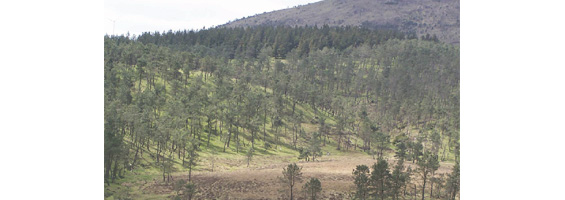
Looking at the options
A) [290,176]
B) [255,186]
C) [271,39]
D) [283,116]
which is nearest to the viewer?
[290,176]

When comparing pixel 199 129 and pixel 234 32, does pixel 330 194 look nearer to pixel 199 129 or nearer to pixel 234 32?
pixel 199 129

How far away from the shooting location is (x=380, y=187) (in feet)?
105

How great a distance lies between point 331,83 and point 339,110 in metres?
29.2

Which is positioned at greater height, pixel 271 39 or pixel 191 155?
pixel 271 39

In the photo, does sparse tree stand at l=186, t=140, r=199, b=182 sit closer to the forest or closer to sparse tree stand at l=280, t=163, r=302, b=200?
the forest

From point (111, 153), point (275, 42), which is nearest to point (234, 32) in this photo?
point (275, 42)

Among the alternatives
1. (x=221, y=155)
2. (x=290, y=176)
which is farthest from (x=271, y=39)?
(x=290, y=176)

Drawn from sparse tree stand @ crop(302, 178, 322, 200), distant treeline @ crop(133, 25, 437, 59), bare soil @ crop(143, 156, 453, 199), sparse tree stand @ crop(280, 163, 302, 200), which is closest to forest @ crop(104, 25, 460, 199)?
sparse tree stand @ crop(302, 178, 322, 200)

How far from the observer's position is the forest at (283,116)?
39.4 meters

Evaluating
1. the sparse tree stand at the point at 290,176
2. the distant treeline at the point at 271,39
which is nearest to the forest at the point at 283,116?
the sparse tree stand at the point at 290,176

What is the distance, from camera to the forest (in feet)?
129

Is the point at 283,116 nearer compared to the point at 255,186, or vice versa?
the point at 255,186

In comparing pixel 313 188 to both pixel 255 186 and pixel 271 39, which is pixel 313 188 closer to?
pixel 255 186

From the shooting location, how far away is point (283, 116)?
86938 millimetres
